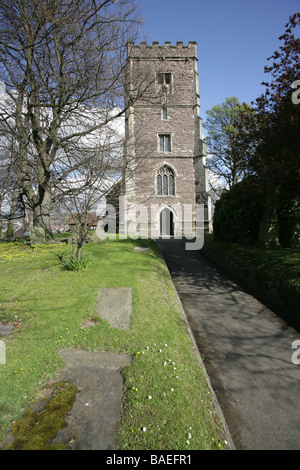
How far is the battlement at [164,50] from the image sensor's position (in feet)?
77.2

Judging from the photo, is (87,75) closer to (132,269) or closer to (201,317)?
(132,269)

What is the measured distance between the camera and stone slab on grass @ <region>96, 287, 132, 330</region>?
4.79 metres

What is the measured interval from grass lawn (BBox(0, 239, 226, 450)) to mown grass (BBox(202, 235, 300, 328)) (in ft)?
8.94

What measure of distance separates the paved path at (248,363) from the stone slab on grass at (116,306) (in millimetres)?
1579

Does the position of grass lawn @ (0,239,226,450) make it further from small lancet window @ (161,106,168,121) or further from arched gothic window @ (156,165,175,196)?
small lancet window @ (161,106,168,121)

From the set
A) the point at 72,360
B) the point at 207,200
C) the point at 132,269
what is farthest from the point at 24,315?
the point at 207,200

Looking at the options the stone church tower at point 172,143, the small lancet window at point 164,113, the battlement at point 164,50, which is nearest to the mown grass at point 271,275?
the stone church tower at point 172,143

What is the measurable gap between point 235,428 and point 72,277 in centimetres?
506

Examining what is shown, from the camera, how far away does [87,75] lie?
10297 mm

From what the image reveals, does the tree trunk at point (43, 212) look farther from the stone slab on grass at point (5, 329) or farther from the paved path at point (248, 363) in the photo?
the stone slab on grass at point (5, 329)

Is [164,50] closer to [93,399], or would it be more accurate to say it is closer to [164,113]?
[164,113]

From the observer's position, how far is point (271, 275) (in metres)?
7.16

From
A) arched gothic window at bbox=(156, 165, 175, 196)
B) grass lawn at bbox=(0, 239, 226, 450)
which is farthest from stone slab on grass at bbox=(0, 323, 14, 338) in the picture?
arched gothic window at bbox=(156, 165, 175, 196)

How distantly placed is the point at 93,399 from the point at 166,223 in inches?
857
